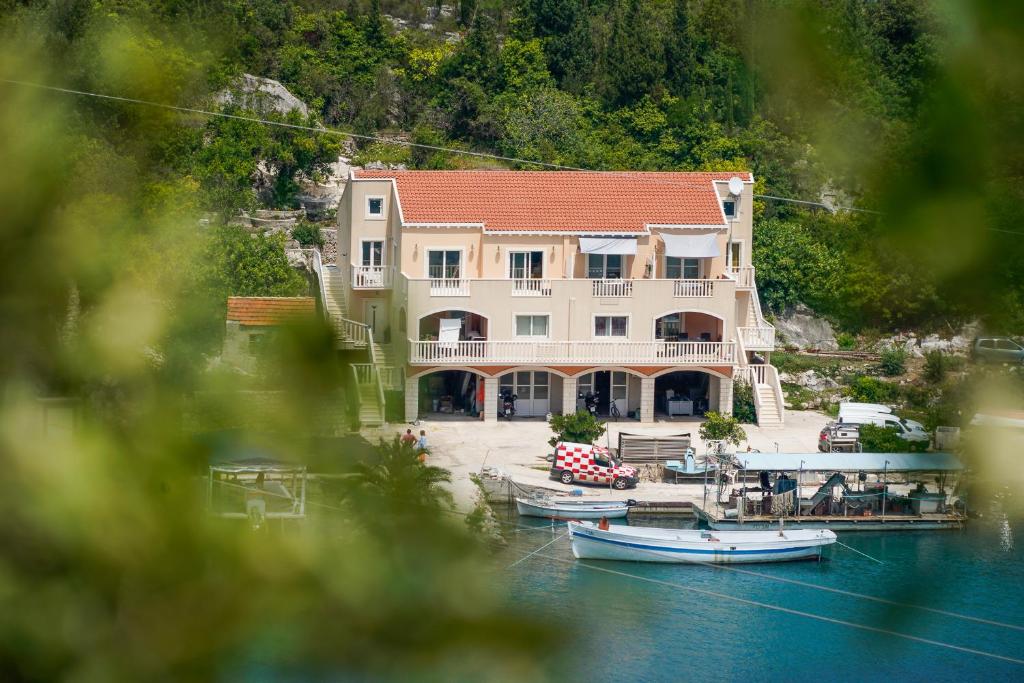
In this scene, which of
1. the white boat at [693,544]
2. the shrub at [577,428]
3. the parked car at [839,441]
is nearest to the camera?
the white boat at [693,544]

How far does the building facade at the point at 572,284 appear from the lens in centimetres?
2230

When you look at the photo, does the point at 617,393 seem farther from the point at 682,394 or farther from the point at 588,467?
the point at 588,467

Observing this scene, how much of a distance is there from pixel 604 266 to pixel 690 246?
1325 millimetres

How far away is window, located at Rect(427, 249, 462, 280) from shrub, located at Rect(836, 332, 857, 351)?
25.5 feet

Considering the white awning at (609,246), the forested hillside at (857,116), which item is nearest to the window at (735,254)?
the white awning at (609,246)

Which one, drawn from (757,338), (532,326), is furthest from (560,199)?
(757,338)

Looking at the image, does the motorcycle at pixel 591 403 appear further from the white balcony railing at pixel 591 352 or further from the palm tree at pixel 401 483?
the palm tree at pixel 401 483

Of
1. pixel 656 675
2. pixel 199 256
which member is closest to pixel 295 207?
pixel 656 675

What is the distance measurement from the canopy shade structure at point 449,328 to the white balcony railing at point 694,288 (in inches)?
128

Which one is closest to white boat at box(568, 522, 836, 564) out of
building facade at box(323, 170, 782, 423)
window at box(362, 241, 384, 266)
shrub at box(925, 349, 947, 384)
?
building facade at box(323, 170, 782, 423)

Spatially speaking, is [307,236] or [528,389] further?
[307,236]

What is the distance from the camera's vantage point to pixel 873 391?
24.3 meters

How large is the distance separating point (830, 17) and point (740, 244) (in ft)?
72.9

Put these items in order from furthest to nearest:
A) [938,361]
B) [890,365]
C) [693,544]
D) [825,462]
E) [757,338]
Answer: [890,365] < [757,338] < [825,462] < [693,544] < [938,361]
